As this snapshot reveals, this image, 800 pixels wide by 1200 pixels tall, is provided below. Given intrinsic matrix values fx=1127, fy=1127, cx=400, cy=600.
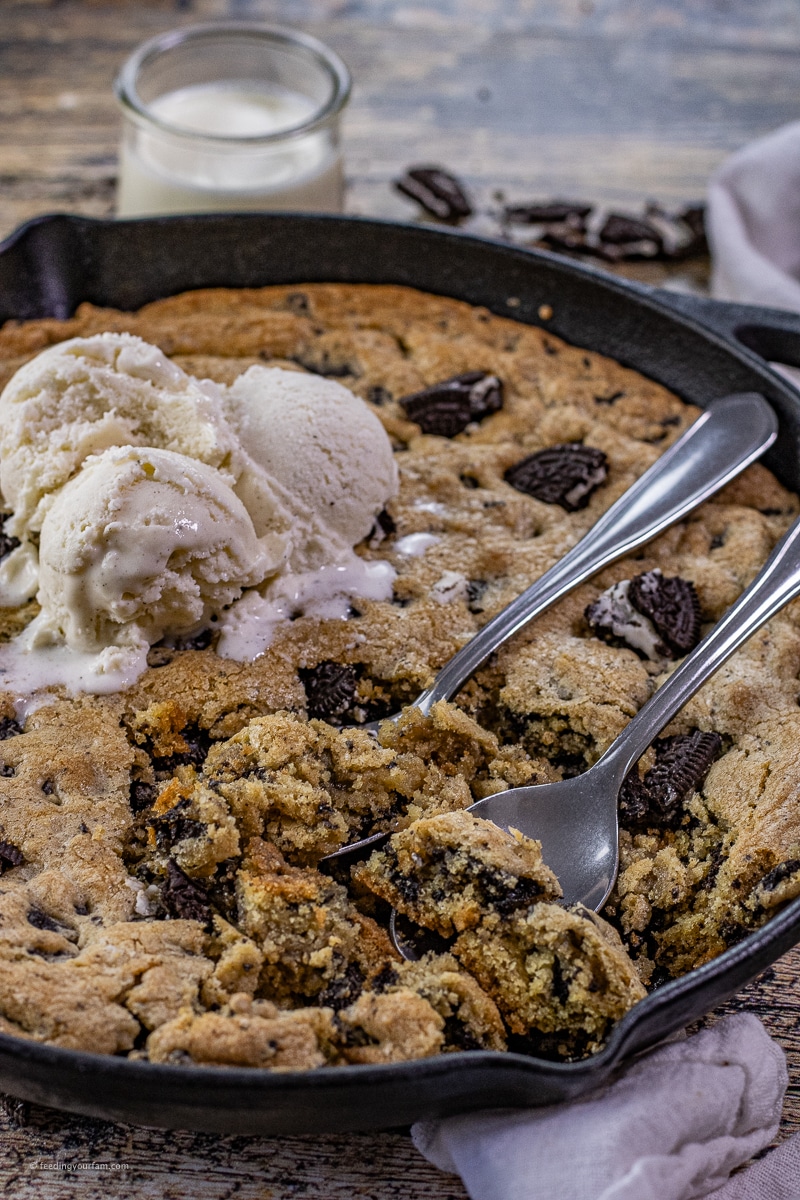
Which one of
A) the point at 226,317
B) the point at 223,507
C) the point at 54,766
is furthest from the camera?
the point at 226,317

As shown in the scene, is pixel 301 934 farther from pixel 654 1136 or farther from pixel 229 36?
pixel 229 36

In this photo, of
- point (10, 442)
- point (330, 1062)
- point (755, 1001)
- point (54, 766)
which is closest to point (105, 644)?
point (54, 766)

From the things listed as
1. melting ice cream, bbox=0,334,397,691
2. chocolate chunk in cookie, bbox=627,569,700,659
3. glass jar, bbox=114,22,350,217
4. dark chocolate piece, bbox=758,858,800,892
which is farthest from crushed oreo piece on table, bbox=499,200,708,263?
dark chocolate piece, bbox=758,858,800,892

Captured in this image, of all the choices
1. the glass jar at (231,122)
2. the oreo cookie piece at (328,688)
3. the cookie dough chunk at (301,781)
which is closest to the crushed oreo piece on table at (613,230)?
the glass jar at (231,122)

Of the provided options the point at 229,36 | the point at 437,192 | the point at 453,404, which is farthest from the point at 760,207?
the point at 229,36

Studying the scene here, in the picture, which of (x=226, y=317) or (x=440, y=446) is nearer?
(x=440, y=446)

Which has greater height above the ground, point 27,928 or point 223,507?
point 223,507

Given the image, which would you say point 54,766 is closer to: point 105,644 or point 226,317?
point 105,644
